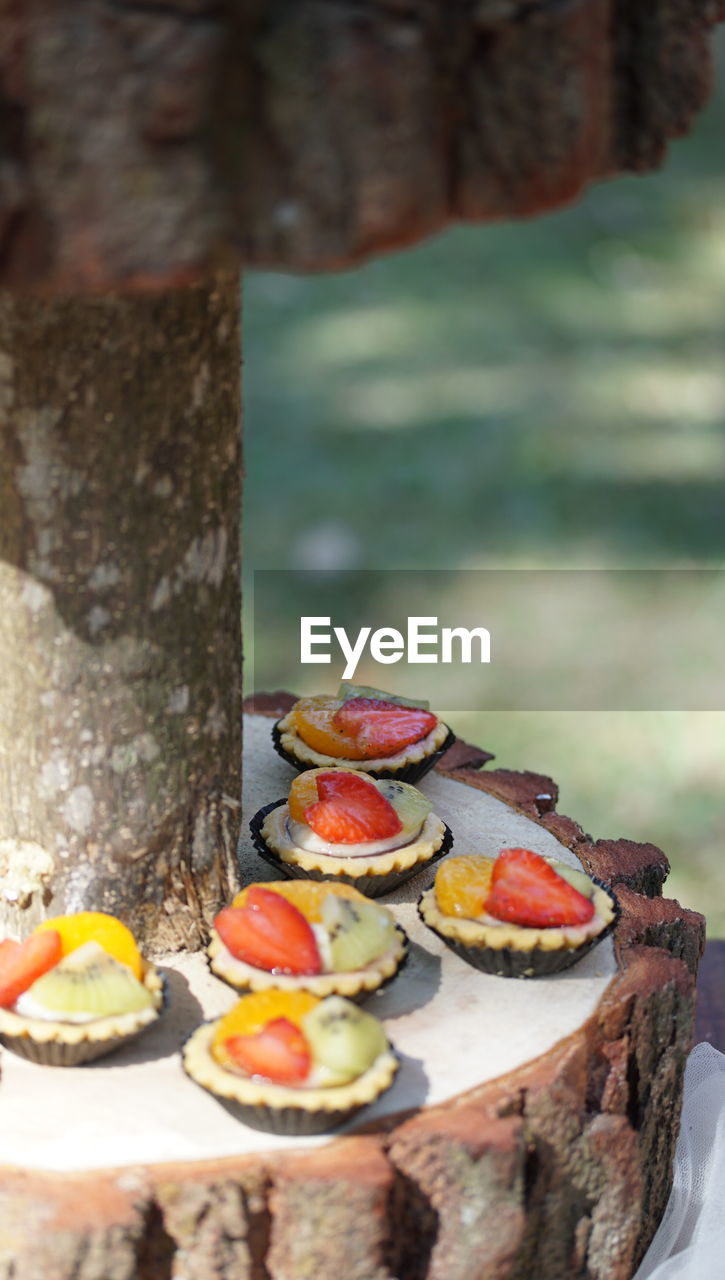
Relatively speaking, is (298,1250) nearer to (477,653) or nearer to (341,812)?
(341,812)

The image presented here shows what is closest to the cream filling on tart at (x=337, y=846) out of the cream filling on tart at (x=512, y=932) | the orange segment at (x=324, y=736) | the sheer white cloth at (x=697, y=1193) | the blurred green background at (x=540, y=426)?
the cream filling on tart at (x=512, y=932)

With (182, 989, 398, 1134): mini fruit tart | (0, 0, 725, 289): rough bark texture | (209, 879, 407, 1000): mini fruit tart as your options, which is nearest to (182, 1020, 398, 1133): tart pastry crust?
(182, 989, 398, 1134): mini fruit tart

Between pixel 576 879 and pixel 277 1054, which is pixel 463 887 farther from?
pixel 277 1054

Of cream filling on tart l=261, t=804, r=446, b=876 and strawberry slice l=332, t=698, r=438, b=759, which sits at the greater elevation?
strawberry slice l=332, t=698, r=438, b=759

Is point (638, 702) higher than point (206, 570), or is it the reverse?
point (206, 570)

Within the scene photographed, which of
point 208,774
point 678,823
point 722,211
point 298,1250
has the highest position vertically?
point 722,211

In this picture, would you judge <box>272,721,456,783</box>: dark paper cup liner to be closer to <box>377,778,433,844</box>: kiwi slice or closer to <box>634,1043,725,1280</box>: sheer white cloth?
<box>377,778,433,844</box>: kiwi slice

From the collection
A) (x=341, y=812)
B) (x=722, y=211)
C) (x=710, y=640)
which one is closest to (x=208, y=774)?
(x=341, y=812)
